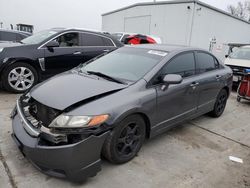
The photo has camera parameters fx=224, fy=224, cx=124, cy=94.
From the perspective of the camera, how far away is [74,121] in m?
2.20

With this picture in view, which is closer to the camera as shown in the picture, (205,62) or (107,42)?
(205,62)

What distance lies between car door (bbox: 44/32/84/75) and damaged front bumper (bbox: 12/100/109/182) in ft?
10.5

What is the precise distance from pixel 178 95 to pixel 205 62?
4.02 ft

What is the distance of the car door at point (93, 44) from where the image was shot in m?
5.82

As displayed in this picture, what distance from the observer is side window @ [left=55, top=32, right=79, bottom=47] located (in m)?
5.46

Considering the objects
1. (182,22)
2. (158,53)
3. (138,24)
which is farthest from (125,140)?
(138,24)

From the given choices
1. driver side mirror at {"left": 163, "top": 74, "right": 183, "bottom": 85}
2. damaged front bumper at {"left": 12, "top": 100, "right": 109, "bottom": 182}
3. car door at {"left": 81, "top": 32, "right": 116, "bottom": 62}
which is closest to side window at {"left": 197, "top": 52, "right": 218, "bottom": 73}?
driver side mirror at {"left": 163, "top": 74, "right": 183, "bottom": 85}

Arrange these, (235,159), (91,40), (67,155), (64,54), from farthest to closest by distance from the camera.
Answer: (91,40), (64,54), (235,159), (67,155)

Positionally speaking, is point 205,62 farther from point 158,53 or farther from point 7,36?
point 7,36

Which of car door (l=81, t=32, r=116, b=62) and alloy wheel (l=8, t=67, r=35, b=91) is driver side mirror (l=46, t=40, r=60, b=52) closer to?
alloy wheel (l=8, t=67, r=35, b=91)

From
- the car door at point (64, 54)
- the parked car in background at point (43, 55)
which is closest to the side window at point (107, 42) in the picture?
the parked car in background at point (43, 55)

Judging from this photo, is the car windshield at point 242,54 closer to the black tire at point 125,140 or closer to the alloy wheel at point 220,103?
the alloy wheel at point 220,103

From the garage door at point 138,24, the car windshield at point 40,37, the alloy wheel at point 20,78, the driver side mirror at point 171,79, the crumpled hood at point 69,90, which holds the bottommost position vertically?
the alloy wheel at point 20,78

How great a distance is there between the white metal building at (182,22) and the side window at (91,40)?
34.6ft
